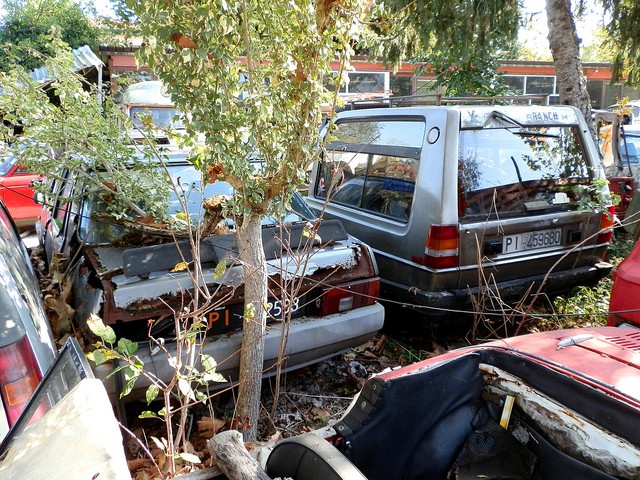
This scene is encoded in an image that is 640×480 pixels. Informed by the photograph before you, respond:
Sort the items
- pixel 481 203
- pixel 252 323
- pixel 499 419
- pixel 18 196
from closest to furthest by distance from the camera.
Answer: pixel 499 419 → pixel 252 323 → pixel 481 203 → pixel 18 196

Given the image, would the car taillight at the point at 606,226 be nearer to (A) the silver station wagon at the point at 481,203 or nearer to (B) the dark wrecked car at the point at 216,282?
(A) the silver station wagon at the point at 481,203

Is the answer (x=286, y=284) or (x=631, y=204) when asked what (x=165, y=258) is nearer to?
(x=286, y=284)

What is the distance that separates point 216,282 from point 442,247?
6.03 ft

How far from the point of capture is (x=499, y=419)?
2.31 meters

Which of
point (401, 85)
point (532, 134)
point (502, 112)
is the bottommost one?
point (532, 134)

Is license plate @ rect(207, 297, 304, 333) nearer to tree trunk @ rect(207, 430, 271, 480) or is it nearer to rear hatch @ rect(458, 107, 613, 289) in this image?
tree trunk @ rect(207, 430, 271, 480)

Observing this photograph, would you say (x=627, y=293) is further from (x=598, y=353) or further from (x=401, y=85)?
(x=401, y=85)

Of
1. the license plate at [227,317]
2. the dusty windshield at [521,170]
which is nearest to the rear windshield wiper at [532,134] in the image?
the dusty windshield at [521,170]

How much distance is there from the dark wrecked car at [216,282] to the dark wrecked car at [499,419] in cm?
106

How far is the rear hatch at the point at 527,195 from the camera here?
4207 mm

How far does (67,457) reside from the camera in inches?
49.7

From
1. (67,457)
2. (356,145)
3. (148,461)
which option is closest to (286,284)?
(148,461)

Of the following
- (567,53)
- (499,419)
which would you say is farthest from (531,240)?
(567,53)

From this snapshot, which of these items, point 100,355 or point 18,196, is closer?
point 100,355
